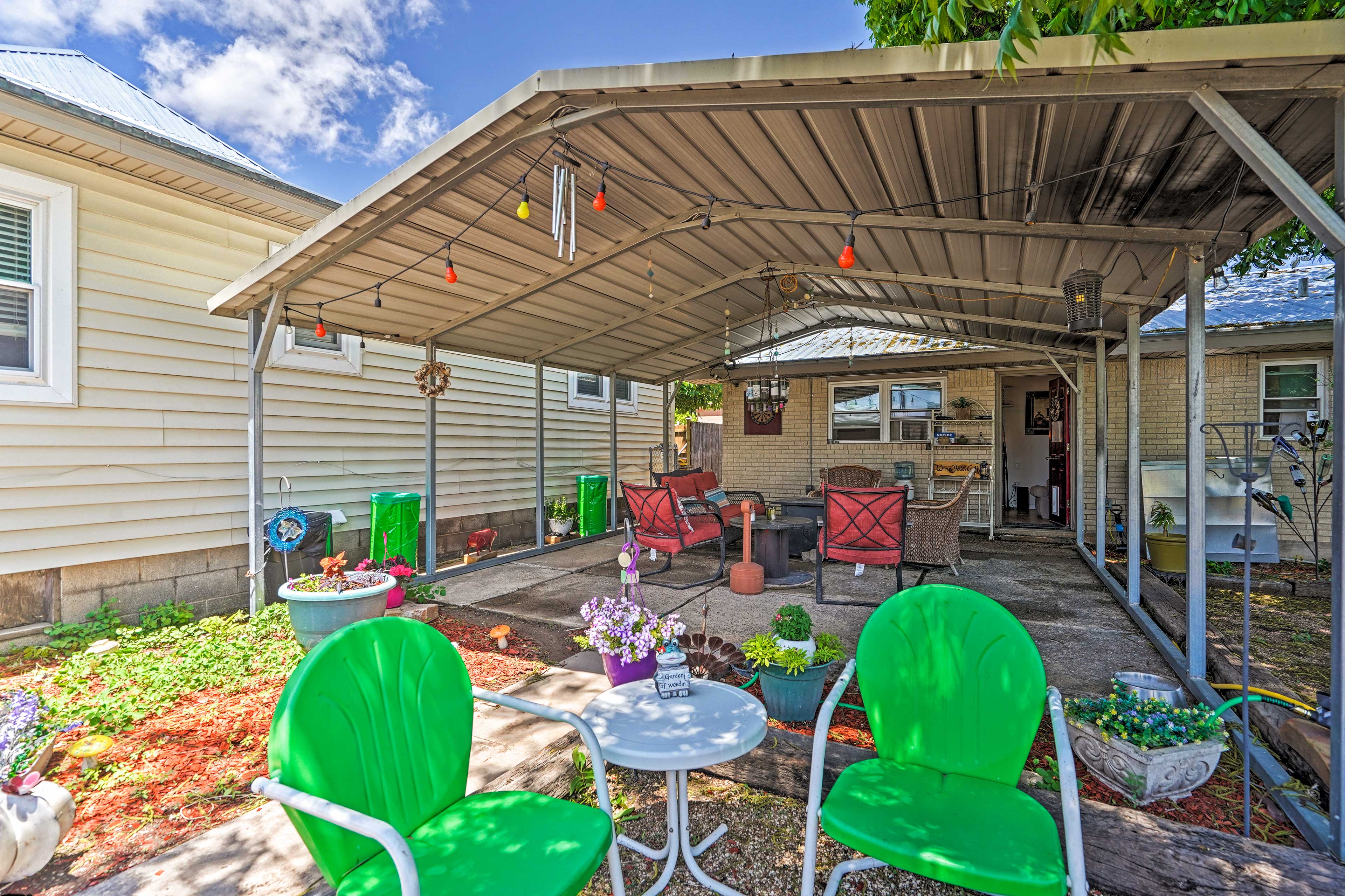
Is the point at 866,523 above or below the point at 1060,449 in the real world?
below

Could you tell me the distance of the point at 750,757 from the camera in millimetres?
2475

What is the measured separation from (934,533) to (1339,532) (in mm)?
3607

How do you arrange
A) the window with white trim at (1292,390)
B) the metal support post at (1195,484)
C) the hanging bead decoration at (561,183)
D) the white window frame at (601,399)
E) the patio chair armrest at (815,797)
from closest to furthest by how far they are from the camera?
1. the patio chair armrest at (815,797)
2. the metal support post at (1195,484)
3. the hanging bead decoration at (561,183)
4. the window with white trim at (1292,390)
5. the white window frame at (601,399)

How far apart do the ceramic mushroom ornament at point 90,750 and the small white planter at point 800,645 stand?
119 inches

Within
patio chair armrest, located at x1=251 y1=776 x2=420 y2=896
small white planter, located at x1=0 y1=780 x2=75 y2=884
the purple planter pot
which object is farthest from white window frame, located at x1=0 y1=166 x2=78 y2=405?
patio chair armrest, located at x1=251 y1=776 x2=420 y2=896

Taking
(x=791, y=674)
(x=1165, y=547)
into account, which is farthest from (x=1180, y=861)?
(x=1165, y=547)

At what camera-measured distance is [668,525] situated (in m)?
6.01

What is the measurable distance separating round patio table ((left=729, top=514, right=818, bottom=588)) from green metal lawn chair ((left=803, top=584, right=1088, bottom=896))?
3965mm

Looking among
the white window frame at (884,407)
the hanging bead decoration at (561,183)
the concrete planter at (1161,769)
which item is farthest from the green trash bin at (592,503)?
the concrete planter at (1161,769)

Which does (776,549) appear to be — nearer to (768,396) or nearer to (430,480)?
(768,396)

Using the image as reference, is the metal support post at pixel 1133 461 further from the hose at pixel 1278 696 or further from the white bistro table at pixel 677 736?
the white bistro table at pixel 677 736

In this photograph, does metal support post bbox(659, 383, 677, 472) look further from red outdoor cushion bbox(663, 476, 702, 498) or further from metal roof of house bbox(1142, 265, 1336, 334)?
metal roof of house bbox(1142, 265, 1336, 334)

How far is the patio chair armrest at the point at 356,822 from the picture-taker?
1.15 meters

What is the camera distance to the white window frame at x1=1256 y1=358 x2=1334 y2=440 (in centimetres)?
682
